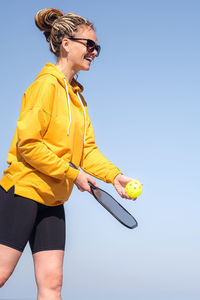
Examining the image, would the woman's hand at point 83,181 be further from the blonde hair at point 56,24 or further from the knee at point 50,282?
the blonde hair at point 56,24

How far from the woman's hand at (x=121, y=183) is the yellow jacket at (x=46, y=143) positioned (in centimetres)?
43

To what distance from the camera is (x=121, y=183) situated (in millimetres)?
4629

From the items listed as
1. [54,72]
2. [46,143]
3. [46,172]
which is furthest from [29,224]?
[54,72]

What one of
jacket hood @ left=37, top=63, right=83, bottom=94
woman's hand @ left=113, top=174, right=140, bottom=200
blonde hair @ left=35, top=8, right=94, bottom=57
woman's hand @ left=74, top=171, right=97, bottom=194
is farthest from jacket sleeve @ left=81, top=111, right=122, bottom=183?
blonde hair @ left=35, top=8, right=94, bottom=57

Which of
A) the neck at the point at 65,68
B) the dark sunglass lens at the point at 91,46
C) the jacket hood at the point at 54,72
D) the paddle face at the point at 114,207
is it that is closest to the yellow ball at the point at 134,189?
the paddle face at the point at 114,207

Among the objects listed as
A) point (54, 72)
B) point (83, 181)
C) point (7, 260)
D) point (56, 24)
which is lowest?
point (7, 260)

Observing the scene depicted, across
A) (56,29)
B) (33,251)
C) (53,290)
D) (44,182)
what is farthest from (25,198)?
(56,29)

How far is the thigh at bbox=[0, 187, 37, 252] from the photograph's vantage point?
407 centimetres

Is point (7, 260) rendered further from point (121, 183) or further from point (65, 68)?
point (65, 68)

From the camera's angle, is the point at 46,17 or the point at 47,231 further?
the point at 46,17

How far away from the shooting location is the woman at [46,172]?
402cm

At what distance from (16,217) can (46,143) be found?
27.1 inches

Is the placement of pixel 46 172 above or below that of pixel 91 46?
below

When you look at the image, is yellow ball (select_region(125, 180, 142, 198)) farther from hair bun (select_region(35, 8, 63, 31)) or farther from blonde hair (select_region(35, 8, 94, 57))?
hair bun (select_region(35, 8, 63, 31))
